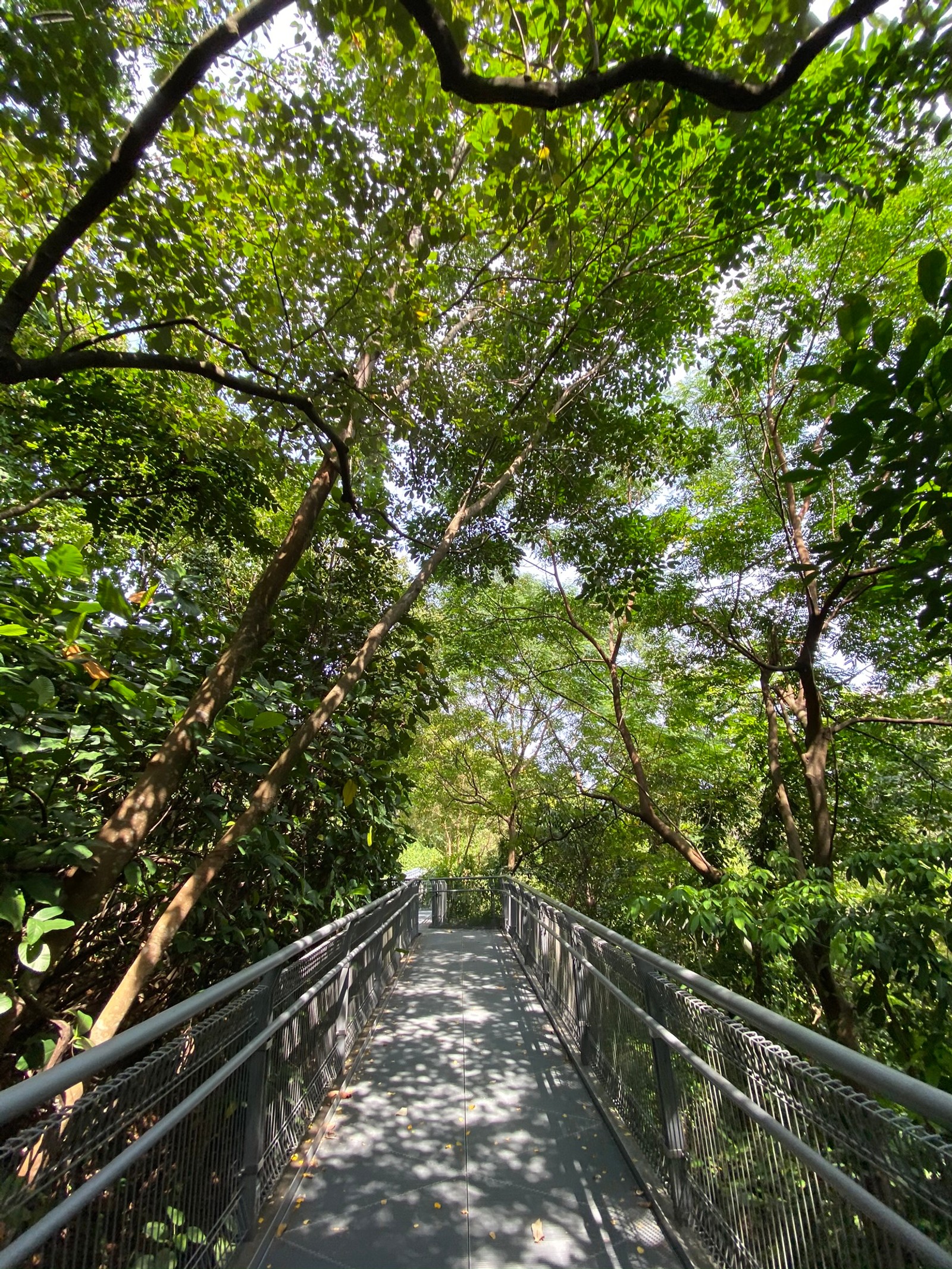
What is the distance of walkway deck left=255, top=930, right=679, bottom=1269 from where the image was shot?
2.28 meters

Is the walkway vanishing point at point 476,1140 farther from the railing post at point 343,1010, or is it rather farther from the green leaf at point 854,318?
the green leaf at point 854,318

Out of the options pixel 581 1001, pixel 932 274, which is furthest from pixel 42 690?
pixel 581 1001

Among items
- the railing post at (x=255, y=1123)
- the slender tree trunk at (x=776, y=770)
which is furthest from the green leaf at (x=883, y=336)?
the slender tree trunk at (x=776, y=770)

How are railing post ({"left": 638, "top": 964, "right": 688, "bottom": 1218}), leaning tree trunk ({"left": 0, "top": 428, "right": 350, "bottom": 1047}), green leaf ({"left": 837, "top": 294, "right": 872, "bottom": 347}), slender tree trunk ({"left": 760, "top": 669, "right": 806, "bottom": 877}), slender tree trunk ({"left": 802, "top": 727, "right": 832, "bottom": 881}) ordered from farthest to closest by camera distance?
slender tree trunk ({"left": 760, "top": 669, "right": 806, "bottom": 877}) → slender tree trunk ({"left": 802, "top": 727, "right": 832, "bottom": 881}) → railing post ({"left": 638, "top": 964, "right": 688, "bottom": 1218}) → leaning tree trunk ({"left": 0, "top": 428, "right": 350, "bottom": 1047}) → green leaf ({"left": 837, "top": 294, "right": 872, "bottom": 347})

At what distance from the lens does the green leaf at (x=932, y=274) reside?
1488 millimetres

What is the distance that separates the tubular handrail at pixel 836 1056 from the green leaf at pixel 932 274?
1.85m

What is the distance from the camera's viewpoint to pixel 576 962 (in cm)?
446

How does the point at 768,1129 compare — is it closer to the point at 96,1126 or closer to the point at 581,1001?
the point at 96,1126

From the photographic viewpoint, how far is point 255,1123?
8.10ft

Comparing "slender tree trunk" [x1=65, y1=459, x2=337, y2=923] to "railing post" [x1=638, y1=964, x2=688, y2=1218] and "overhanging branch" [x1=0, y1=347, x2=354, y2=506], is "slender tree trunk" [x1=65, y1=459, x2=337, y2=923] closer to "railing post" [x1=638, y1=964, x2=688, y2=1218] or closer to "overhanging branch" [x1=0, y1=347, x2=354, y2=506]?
"overhanging branch" [x1=0, y1=347, x2=354, y2=506]

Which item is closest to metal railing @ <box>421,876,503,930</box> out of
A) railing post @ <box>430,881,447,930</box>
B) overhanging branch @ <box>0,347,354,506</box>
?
railing post @ <box>430,881,447,930</box>

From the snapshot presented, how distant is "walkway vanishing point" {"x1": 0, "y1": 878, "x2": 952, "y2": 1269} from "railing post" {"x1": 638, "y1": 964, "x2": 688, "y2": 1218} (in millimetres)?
11

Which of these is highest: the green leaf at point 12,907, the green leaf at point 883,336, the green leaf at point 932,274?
the green leaf at point 932,274

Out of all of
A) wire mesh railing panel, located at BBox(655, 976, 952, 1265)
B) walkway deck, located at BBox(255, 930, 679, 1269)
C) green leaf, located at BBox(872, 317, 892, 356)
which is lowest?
walkway deck, located at BBox(255, 930, 679, 1269)
